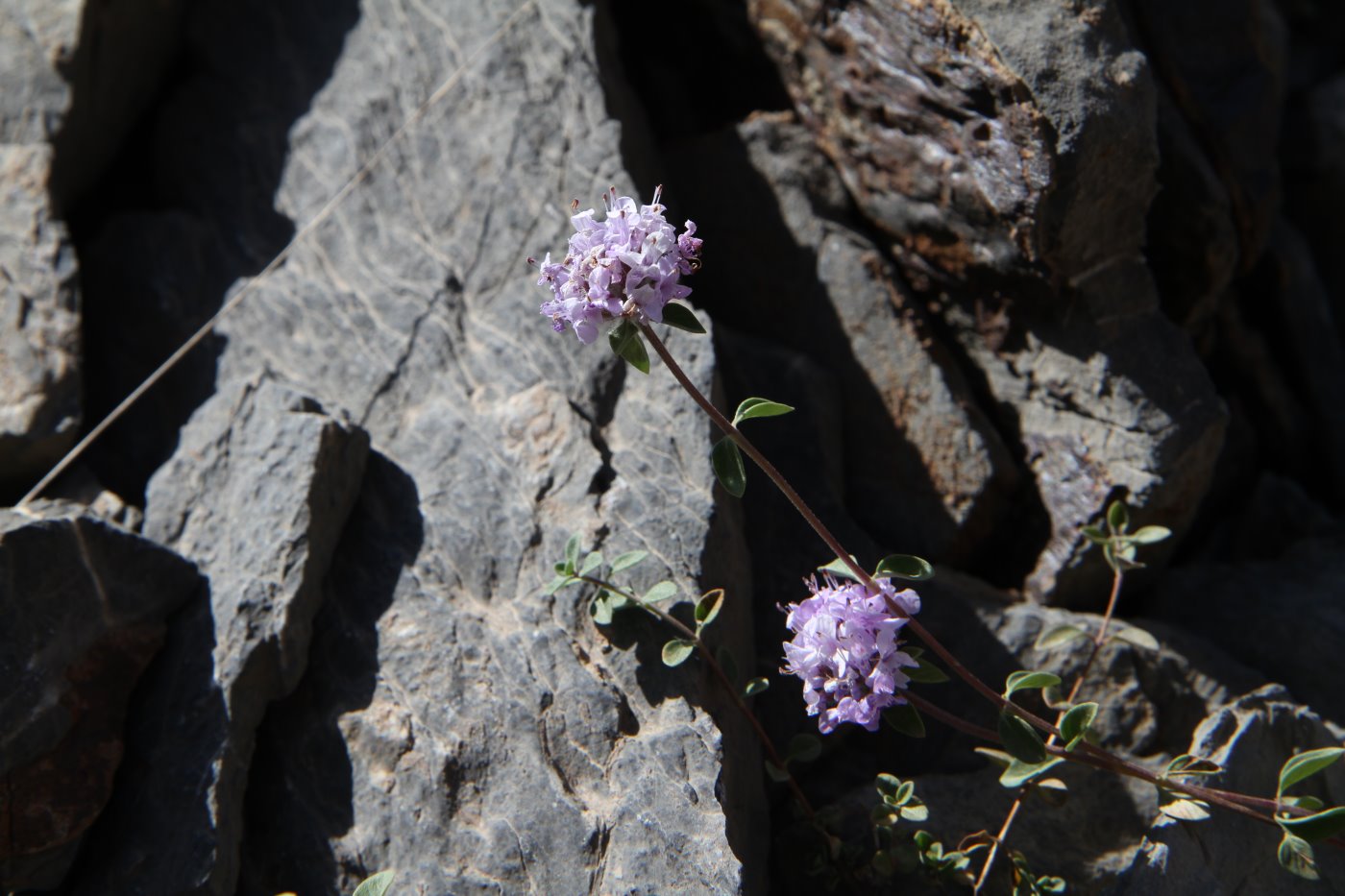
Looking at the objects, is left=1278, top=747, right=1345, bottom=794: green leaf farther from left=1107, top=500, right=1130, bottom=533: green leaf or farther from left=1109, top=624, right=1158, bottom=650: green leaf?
left=1107, top=500, right=1130, bottom=533: green leaf

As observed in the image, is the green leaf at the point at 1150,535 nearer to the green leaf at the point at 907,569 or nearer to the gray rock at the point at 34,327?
the green leaf at the point at 907,569

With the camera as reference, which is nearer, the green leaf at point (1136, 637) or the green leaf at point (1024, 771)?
the green leaf at point (1024, 771)

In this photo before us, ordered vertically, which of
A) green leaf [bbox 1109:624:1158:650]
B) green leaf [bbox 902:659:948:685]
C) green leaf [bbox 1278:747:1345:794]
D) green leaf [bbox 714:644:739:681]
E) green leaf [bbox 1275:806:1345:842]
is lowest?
green leaf [bbox 1275:806:1345:842]

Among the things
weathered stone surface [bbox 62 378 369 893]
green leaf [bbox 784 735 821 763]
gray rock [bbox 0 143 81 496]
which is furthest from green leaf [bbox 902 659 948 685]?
gray rock [bbox 0 143 81 496]

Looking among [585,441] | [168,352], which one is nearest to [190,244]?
[168,352]

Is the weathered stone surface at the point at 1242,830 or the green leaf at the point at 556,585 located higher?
the green leaf at the point at 556,585

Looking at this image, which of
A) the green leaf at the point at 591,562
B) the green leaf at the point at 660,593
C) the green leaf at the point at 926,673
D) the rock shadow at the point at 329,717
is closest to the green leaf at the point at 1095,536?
the green leaf at the point at 926,673

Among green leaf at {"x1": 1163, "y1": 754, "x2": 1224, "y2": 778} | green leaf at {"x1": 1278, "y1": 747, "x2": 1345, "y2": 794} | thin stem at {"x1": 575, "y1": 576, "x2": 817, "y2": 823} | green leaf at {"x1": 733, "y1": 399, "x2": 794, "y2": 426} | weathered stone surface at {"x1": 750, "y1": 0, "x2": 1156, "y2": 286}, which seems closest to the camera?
green leaf at {"x1": 733, "y1": 399, "x2": 794, "y2": 426}
